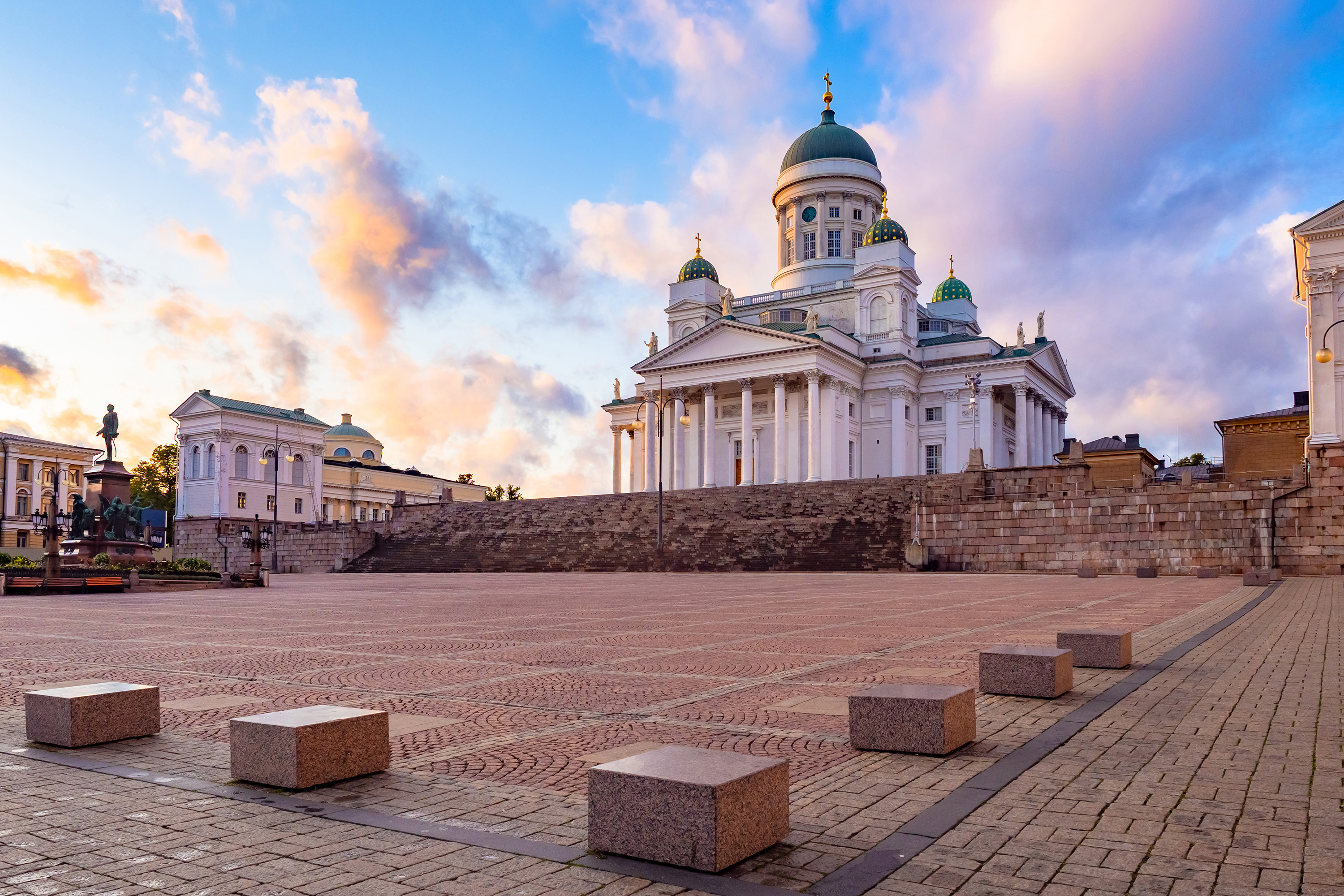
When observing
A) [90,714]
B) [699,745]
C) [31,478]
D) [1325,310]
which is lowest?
[699,745]

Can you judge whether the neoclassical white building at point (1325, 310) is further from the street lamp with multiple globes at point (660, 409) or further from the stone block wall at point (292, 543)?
the stone block wall at point (292, 543)

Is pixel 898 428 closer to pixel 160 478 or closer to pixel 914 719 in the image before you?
pixel 914 719

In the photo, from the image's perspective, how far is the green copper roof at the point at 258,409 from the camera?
311 ft

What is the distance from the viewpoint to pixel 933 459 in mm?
76438

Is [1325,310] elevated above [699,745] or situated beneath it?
elevated above

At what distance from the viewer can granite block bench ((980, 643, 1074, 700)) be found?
854cm

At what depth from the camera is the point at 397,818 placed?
5.11m

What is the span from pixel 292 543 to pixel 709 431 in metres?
28.9

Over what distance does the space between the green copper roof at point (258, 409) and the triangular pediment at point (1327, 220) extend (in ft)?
283

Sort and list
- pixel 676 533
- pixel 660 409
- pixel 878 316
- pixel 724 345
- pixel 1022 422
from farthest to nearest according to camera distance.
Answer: pixel 878 316 < pixel 1022 422 < pixel 724 345 < pixel 660 409 < pixel 676 533

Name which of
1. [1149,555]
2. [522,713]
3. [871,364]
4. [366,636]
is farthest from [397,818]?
[871,364]

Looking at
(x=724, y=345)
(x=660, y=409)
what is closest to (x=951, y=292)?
(x=724, y=345)

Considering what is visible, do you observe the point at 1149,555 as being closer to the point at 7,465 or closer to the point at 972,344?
the point at 972,344

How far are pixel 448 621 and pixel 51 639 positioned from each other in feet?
19.8
